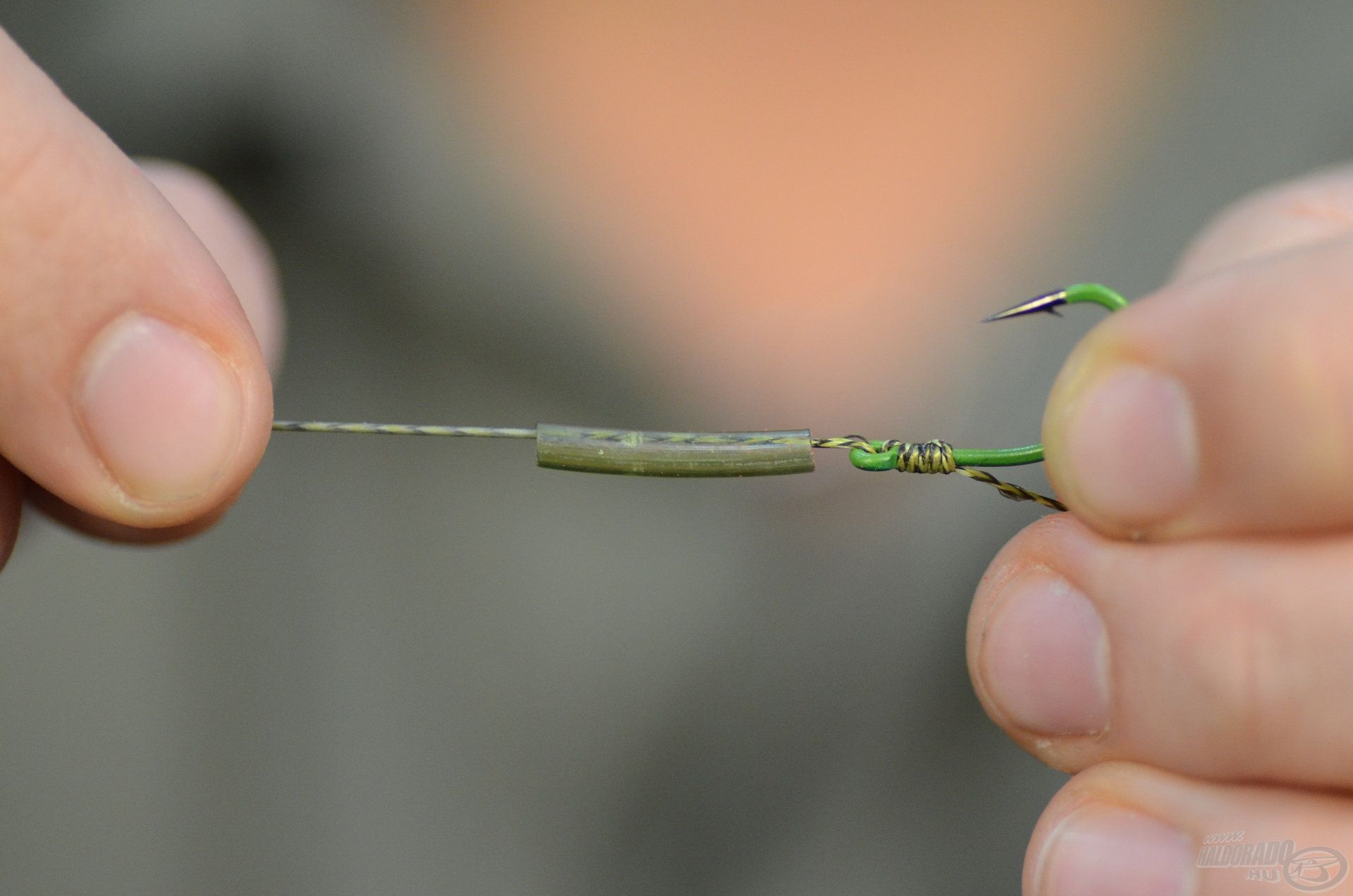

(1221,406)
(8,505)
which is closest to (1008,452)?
(1221,406)

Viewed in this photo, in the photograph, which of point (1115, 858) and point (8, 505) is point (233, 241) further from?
point (1115, 858)

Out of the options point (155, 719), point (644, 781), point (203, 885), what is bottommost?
point (203, 885)

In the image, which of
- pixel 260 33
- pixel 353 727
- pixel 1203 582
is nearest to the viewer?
pixel 1203 582

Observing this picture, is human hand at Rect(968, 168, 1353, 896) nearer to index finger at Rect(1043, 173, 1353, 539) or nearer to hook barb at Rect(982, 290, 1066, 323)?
index finger at Rect(1043, 173, 1353, 539)

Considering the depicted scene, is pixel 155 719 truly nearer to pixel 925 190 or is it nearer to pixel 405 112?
pixel 405 112

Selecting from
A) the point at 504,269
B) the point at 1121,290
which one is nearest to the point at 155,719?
the point at 504,269

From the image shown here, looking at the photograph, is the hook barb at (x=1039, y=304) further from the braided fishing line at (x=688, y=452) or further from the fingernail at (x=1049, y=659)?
the fingernail at (x=1049, y=659)

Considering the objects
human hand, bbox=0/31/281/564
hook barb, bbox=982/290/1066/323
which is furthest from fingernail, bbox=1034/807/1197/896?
human hand, bbox=0/31/281/564
